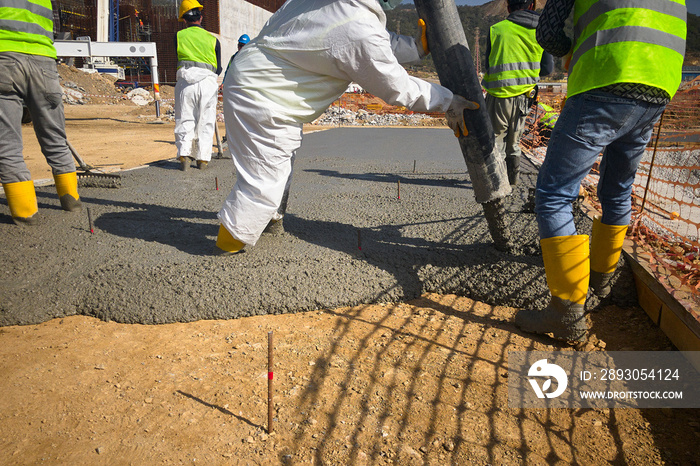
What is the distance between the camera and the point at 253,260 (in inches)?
114

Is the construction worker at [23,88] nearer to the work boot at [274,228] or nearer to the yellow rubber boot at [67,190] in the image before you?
the yellow rubber boot at [67,190]

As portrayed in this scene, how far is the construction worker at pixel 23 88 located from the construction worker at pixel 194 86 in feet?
7.15

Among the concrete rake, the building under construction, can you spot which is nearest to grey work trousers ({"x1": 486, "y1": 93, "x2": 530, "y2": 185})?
the concrete rake

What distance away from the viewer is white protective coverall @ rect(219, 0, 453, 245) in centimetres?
244

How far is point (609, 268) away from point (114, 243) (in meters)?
3.15

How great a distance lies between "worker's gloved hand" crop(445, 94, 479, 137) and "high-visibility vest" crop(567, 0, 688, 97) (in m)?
0.72

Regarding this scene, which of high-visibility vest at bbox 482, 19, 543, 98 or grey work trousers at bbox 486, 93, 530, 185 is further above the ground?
high-visibility vest at bbox 482, 19, 543, 98

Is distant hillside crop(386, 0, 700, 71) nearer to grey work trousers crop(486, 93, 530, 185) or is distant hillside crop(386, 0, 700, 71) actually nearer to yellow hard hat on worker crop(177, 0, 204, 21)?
yellow hard hat on worker crop(177, 0, 204, 21)

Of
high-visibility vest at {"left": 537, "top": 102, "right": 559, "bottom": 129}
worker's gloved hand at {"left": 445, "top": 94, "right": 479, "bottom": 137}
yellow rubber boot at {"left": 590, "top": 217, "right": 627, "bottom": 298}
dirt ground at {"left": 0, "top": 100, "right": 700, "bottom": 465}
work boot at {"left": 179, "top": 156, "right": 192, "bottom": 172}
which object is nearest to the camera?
dirt ground at {"left": 0, "top": 100, "right": 700, "bottom": 465}

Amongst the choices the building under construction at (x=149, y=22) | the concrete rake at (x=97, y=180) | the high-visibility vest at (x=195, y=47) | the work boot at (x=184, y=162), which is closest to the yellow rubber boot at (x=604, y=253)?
the concrete rake at (x=97, y=180)

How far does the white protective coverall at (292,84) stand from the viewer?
8.00 ft

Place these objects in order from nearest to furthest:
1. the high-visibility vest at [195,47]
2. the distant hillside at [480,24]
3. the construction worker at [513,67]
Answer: the construction worker at [513,67]
the high-visibility vest at [195,47]
the distant hillside at [480,24]

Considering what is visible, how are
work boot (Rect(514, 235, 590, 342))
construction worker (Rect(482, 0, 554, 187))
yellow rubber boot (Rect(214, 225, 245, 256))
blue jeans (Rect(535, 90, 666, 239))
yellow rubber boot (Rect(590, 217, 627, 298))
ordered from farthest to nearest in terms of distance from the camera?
construction worker (Rect(482, 0, 554, 187)), yellow rubber boot (Rect(214, 225, 245, 256)), yellow rubber boot (Rect(590, 217, 627, 298)), work boot (Rect(514, 235, 590, 342)), blue jeans (Rect(535, 90, 666, 239))

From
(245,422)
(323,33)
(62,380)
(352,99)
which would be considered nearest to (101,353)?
(62,380)
